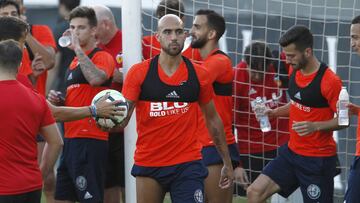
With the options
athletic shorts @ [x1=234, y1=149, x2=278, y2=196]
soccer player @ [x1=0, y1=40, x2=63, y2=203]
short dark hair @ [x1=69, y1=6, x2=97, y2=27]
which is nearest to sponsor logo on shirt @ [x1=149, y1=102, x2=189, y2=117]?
soccer player @ [x1=0, y1=40, x2=63, y2=203]

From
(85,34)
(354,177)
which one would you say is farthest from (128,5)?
(354,177)

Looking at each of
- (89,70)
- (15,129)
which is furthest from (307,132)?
(15,129)

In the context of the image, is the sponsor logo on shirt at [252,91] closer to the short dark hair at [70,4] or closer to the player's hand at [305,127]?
the player's hand at [305,127]

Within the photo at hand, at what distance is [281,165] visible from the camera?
9469mm

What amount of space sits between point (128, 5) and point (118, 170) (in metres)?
1.78

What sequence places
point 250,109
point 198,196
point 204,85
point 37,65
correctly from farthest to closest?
Result: point 250,109 < point 37,65 < point 204,85 < point 198,196

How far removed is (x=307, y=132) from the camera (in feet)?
29.6

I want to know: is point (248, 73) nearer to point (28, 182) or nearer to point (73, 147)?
point (73, 147)

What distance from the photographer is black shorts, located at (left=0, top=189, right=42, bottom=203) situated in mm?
7113

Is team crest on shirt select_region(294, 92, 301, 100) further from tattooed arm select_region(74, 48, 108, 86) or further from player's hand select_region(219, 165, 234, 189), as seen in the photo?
tattooed arm select_region(74, 48, 108, 86)

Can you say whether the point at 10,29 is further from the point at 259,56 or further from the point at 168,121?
the point at 259,56

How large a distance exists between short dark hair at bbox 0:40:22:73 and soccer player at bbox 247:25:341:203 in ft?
9.81

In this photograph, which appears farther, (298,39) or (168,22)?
(298,39)

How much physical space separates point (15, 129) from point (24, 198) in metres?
0.51
